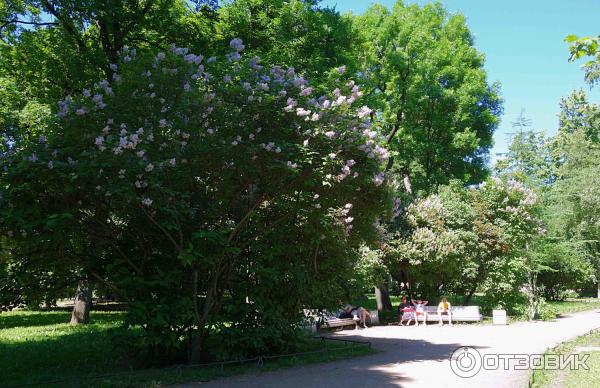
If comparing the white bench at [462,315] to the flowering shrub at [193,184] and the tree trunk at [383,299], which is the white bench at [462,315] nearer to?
the tree trunk at [383,299]

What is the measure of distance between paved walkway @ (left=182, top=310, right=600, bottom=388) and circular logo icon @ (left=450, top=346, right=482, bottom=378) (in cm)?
15

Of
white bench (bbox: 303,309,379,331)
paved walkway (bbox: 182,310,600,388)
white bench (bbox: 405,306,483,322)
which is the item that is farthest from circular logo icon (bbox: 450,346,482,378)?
white bench (bbox: 405,306,483,322)

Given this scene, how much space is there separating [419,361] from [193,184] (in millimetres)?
5764

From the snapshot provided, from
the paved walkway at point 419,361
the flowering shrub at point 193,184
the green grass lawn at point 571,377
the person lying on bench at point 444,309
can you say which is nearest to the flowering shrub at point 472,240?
the person lying on bench at point 444,309

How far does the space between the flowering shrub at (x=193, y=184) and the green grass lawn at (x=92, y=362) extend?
690mm

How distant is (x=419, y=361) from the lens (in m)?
10.0

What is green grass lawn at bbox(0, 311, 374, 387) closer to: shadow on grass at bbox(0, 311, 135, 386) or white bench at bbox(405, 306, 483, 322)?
shadow on grass at bbox(0, 311, 135, 386)

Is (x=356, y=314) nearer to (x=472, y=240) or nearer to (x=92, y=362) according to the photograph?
(x=472, y=240)

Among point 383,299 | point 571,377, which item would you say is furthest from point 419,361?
point 383,299

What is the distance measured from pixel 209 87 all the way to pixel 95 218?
3300 mm

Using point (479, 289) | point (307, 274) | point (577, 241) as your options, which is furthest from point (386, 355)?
point (577, 241)

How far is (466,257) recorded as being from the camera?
1928 cm

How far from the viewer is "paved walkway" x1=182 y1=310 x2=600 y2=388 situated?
8055 mm

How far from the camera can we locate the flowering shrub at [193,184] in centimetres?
838
